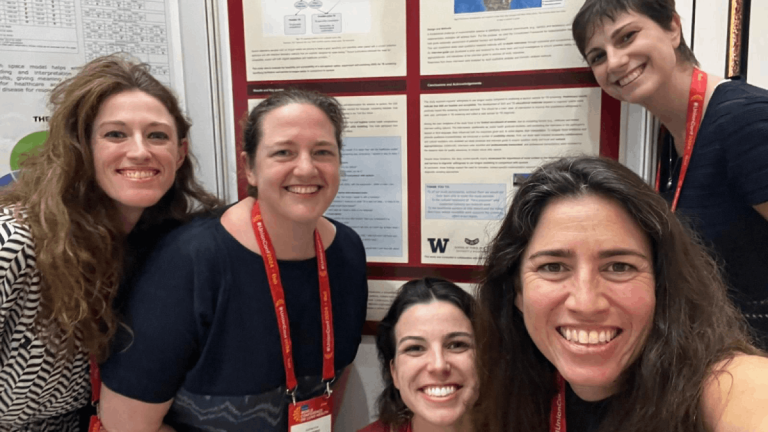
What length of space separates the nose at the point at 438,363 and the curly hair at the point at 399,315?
15cm

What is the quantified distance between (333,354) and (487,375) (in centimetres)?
49

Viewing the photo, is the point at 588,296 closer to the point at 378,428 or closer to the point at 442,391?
the point at 442,391

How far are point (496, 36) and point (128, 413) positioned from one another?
161 cm

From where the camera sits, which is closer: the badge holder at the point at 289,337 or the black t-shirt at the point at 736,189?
the black t-shirt at the point at 736,189

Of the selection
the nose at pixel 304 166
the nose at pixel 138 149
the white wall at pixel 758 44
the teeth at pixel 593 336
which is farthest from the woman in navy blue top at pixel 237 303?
the white wall at pixel 758 44

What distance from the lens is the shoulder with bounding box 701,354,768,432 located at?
83 cm

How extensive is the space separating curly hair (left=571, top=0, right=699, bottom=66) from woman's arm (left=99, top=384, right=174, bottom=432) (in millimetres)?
1594

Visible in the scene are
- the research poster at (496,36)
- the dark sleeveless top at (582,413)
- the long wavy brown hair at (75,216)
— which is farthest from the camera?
the research poster at (496,36)

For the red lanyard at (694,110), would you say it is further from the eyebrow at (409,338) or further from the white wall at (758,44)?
the eyebrow at (409,338)

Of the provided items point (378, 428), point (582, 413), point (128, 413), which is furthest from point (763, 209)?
point (128, 413)

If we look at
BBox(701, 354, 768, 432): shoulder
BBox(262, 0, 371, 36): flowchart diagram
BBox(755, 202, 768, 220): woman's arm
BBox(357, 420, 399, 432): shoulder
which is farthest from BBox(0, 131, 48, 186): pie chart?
BBox(755, 202, 768, 220): woman's arm

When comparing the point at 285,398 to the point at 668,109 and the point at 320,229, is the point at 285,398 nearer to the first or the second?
the point at 320,229

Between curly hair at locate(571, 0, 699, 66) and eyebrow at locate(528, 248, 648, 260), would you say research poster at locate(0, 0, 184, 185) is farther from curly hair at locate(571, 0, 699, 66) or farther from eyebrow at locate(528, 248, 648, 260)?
eyebrow at locate(528, 248, 648, 260)

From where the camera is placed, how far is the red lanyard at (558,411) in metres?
1.22
